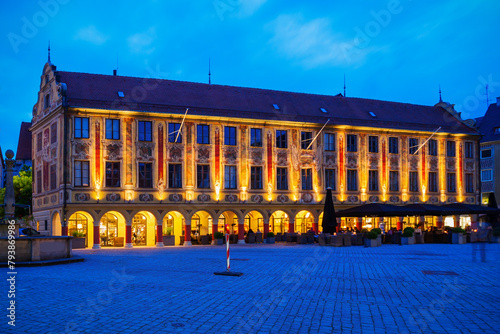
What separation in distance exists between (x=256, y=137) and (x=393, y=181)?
1225cm

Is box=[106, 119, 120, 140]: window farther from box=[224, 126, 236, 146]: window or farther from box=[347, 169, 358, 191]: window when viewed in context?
box=[347, 169, 358, 191]: window

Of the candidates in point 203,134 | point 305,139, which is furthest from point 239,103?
point 305,139

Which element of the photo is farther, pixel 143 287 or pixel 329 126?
pixel 329 126

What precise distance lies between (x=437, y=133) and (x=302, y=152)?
1246 centimetres

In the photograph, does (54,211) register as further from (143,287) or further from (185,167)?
(143,287)

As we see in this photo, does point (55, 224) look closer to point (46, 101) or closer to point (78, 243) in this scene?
point (78, 243)

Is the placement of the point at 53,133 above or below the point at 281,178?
above

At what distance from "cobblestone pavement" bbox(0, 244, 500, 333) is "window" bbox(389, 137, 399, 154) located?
27.5m

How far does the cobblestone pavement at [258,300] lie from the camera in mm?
8719

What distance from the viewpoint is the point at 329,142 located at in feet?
141

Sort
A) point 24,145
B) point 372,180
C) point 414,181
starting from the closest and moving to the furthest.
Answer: point 372,180, point 414,181, point 24,145

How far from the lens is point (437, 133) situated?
46375 mm

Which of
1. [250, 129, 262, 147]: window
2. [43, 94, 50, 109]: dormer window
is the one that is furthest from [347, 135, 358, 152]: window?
[43, 94, 50, 109]: dormer window

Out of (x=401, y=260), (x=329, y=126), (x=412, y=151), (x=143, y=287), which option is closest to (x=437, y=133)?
(x=412, y=151)
